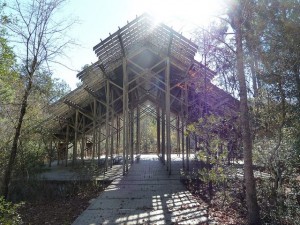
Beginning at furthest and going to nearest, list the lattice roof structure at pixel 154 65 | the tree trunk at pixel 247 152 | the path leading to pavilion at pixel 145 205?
the lattice roof structure at pixel 154 65
the path leading to pavilion at pixel 145 205
the tree trunk at pixel 247 152

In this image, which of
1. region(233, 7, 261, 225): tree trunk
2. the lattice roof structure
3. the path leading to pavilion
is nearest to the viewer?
region(233, 7, 261, 225): tree trunk

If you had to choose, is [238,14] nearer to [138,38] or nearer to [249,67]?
[249,67]

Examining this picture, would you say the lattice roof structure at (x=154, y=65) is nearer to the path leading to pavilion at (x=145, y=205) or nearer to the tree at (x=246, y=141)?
the tree at (x=246, y=141)

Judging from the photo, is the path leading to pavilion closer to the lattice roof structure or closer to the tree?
the tree

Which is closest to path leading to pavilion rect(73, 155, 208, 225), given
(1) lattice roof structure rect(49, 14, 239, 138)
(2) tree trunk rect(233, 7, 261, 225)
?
(2) tree trunk rect(233, 7, 261, 225)

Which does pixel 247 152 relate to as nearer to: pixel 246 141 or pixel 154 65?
pixel 246 141

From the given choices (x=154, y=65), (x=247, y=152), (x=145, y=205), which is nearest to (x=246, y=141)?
(x=247, y=152)

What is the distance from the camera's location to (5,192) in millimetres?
8453

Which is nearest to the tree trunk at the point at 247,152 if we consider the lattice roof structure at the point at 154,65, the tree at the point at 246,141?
the tree at the point at 246,141

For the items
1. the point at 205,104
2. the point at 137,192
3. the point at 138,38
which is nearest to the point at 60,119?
the point at 138,38

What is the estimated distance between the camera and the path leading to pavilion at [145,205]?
21.3 feet

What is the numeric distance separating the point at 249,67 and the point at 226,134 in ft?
5.42

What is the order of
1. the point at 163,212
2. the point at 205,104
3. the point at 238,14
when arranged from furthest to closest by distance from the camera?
the point at 205,104, the point at 163,212, the point at 238,14

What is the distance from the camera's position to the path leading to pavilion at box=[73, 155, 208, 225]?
6.50 m
